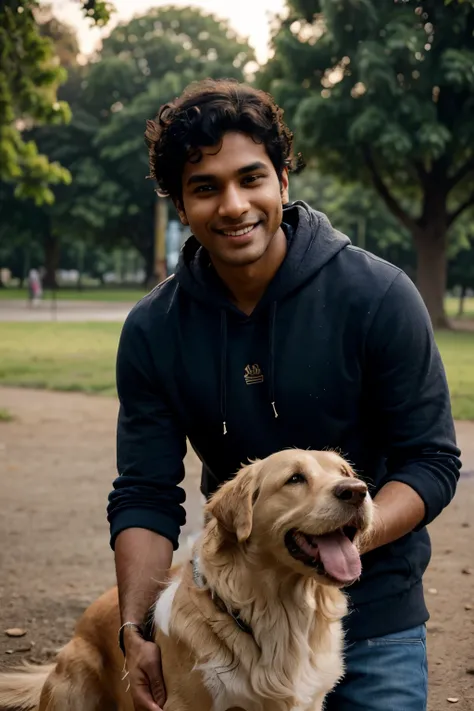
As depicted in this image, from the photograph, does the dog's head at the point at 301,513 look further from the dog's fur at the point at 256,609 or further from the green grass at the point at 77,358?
the green grass at the point at 77,358

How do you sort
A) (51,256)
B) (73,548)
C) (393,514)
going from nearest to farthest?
(393,514) → (73,548) → (51,256)

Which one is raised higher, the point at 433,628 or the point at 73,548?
the point at 433,628

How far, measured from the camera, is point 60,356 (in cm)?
1980

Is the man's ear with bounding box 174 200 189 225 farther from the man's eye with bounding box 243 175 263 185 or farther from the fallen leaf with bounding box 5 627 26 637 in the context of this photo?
the fallen leaf with bounding box 5 627 26 637

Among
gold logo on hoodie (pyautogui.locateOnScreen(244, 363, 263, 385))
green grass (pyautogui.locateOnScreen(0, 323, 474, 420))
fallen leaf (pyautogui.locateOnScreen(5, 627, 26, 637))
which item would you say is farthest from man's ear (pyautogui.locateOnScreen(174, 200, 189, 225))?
green grass (pyautogui.locateOnScreen(0, 323, 474, 420))

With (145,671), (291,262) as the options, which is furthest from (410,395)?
(145,671)

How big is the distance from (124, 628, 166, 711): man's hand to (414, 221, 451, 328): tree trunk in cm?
2696

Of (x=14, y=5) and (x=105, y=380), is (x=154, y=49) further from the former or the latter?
(x=14, y=5)

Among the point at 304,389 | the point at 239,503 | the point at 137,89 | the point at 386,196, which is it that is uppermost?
the point at 137,89

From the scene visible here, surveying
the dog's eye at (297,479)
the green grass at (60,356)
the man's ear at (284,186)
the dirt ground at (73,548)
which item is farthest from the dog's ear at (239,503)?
the green grass at (60,356)

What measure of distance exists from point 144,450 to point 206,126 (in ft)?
4.08

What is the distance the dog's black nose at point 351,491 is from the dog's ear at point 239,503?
0.33m

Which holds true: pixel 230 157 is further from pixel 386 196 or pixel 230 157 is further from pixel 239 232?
pixel 386 196

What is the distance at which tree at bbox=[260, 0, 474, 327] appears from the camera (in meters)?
24.8
